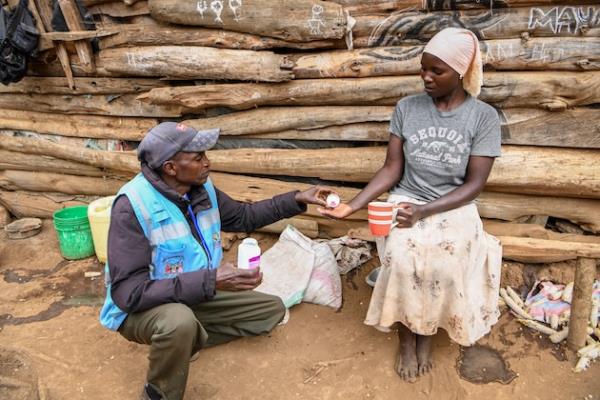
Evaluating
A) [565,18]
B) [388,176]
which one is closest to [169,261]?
[388,176]

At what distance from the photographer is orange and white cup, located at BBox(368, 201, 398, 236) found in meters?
2.79

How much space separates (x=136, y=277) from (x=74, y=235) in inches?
108

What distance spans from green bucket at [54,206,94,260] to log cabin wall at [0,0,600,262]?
62 centimetres

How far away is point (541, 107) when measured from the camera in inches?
139

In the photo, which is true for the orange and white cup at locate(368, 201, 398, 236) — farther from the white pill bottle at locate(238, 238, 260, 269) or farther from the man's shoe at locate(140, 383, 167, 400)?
the man's shoe at locate(140, 383, 167, 400)

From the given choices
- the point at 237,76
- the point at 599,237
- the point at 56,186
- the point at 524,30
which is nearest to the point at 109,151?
the point at 56,186

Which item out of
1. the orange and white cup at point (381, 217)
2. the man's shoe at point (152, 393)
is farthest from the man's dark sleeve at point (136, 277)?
the orange and white cup at point (381, 217)

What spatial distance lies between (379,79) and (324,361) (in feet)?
7.27

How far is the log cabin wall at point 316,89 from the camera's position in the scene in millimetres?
3463

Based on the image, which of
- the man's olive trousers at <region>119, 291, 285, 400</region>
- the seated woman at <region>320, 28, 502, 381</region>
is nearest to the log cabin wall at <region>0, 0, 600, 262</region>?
the seated woman at <region>320, 28, 502, 381</region>

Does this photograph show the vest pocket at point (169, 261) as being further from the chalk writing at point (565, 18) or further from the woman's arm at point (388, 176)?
the chalk writing at point (565, 18)

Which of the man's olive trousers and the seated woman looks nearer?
the man's olive trousers

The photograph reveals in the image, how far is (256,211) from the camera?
3201mm

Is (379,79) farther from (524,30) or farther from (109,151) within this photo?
(109,151)
